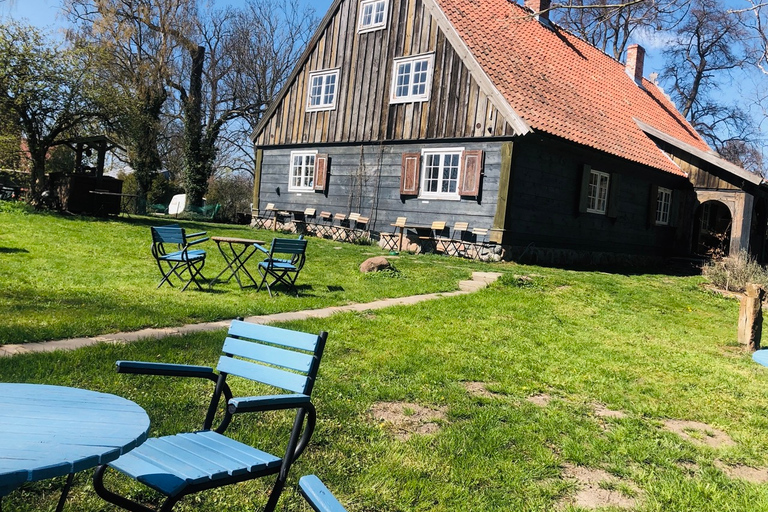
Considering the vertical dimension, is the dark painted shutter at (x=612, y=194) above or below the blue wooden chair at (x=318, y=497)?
above

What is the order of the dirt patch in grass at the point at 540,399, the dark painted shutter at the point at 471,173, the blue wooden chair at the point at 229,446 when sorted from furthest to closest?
the dark painted shutter at the point at 471,173, the dirt patch in grass at the point at 540,399, the blue wooden chair at the point at 229,446

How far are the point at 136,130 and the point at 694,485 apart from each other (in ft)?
59.5

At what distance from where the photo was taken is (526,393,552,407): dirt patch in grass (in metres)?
4.48

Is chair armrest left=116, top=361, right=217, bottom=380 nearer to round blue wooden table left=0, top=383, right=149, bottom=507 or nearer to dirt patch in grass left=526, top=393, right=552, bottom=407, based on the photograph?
round blue wooden table left=0, top=383, right=149, bottom=507

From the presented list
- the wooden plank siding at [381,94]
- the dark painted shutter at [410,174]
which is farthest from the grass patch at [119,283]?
the wooden plank siding at [381,94]

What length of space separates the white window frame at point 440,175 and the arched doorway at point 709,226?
32.8ft

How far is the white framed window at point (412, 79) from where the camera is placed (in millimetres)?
15495

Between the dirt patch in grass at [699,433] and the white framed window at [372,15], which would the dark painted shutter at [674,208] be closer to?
the white framed window at [372,15]

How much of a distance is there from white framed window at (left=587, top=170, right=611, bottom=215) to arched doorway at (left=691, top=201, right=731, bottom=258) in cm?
521

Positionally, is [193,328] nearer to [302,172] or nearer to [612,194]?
[302,172]

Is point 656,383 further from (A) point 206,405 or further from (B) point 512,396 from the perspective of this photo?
(A) point 206,405

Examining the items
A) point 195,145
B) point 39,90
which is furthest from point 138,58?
point 39,90

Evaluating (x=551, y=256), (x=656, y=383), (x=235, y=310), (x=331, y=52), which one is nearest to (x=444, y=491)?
(x=656, y=383)

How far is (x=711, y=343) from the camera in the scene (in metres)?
7.50
